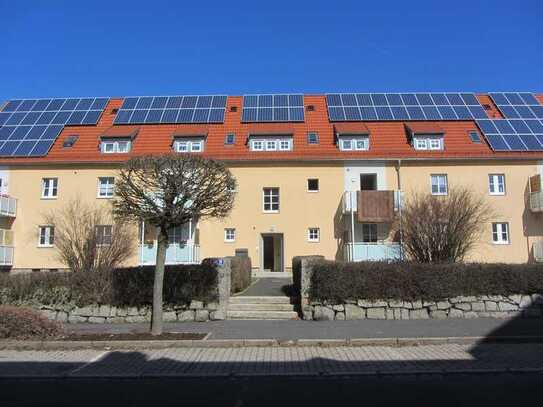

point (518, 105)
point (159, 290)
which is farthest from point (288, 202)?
point (159, 290)

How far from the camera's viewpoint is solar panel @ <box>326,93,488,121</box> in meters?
32.3

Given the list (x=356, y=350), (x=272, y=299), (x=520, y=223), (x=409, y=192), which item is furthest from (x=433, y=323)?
(x=520, y=223)

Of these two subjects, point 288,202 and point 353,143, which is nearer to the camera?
point 288,202

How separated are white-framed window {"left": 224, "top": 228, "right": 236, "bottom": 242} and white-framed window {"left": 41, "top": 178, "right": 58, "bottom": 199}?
10250mm

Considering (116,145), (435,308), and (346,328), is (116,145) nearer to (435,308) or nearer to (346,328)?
(346,328)

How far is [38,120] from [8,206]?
704 centimetres

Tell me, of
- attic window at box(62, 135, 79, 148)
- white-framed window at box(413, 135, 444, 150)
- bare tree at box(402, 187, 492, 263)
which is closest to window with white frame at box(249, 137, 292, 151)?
white-framed window at box(413, 135, 444, 150)

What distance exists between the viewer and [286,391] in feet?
22.8

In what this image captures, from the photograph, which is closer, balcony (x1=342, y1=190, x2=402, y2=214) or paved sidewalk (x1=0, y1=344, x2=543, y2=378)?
paved sidewalk (x1=0, y1=344, x2=543, y2=378)

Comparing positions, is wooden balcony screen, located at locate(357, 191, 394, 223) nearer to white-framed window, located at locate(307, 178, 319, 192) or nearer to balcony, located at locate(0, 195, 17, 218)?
white-framed window, located at locate(307, 178, 319, 192)

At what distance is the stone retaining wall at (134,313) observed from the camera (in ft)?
46.5

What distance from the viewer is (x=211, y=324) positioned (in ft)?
43.8

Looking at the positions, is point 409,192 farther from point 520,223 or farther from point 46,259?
point 46,259

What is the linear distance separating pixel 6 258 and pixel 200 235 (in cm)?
1072
